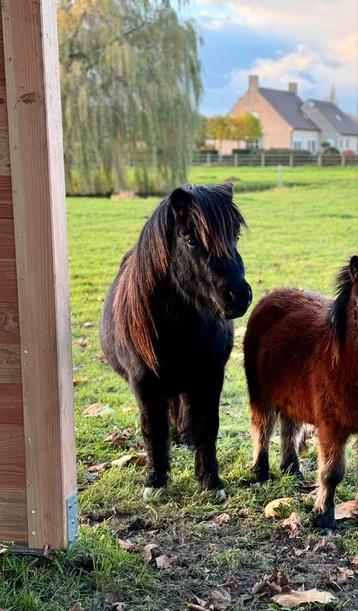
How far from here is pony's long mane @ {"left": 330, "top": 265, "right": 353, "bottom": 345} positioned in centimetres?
297

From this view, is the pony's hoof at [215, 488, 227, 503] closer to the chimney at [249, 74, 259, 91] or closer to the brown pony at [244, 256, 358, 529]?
the brown pony at [244, 256, 358, 529]

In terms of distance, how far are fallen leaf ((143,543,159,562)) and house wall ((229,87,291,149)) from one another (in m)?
42.8

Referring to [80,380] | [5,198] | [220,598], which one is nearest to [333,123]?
[80,380]

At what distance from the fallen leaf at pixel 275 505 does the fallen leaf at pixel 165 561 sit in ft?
2.01

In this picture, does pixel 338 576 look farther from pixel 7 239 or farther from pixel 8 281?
pixel 7 239

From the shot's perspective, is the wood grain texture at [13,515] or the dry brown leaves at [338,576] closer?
the dry brown leaves at [338,576]

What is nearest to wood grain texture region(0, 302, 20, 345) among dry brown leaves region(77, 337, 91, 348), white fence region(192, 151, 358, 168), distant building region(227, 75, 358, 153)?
dry brown leaves region(77, 337, 91, 348)

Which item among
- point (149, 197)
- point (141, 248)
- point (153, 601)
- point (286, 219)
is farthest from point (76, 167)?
point (153, 601)

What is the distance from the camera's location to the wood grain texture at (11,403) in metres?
2.74

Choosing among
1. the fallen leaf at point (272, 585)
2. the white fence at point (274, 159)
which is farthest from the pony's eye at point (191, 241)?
the white fence at point (274, 159)

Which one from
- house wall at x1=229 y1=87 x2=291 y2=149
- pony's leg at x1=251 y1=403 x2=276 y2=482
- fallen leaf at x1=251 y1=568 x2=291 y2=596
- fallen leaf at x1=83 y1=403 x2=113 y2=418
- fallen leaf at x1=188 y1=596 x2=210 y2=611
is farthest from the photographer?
house wall at x1=229 y1=87 x2=291 y2=149

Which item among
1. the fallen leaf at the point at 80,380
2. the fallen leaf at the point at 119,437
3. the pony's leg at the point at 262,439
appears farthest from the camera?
the fallen leaf at the point at 80,380

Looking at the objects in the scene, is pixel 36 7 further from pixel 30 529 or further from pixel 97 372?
pixel 97 372

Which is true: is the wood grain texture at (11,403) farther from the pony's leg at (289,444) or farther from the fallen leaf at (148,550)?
the pony's leg at (289,444)
